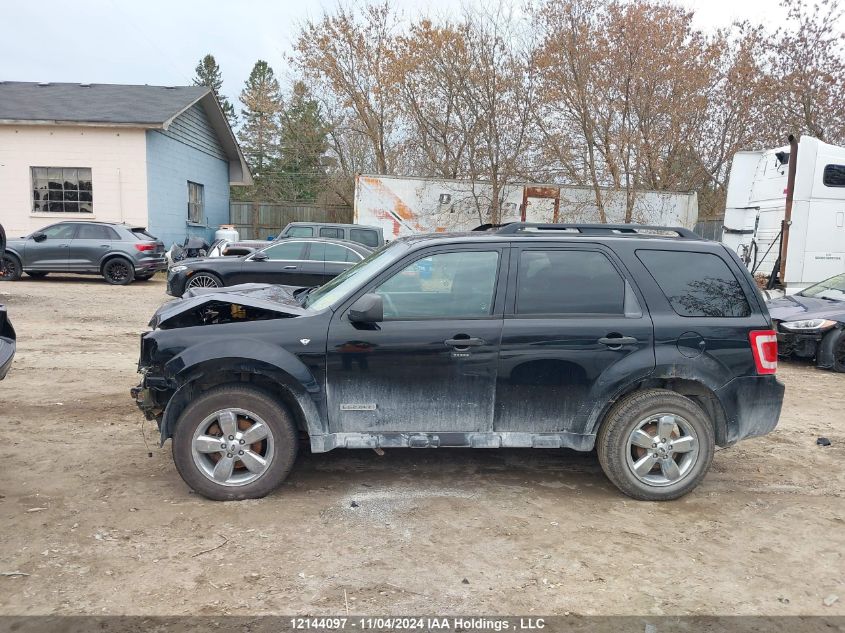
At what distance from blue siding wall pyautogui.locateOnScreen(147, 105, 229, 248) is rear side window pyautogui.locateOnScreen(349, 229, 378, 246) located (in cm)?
842

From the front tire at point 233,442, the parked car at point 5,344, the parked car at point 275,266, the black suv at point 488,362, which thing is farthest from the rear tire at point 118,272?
the front tire at point 233,442

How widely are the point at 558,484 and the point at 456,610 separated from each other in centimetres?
176

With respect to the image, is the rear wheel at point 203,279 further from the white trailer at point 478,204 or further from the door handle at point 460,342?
the door handle at point 460,342

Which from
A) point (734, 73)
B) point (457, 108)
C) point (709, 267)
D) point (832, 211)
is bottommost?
point (709, 267)

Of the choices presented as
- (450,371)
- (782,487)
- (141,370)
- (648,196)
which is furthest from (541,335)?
(648,196)

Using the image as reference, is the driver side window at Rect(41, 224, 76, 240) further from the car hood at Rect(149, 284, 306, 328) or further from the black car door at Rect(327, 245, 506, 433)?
the black car door at Rect(327, 245, 506, 433)

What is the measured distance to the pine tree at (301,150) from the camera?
34938 mm

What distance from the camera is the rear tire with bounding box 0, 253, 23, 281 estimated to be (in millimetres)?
15078

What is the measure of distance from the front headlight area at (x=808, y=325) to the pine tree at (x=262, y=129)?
3626 cm

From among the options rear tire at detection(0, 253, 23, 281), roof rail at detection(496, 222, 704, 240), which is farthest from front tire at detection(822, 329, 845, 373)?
rear tire at detection(0, 253, 23, 281)

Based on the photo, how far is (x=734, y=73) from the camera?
22.1 m

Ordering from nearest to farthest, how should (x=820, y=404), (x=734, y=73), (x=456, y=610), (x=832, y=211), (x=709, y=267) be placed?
1. (x=456, y=610)
2. (x=709, y=267)
3. (x=820, y=404)
4. (x=832, y=211)
5. (x=734, y=73)

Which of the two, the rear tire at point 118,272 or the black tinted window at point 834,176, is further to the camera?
the rear tire at point 118,272

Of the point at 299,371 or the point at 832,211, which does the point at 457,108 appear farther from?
the point at 299,371
